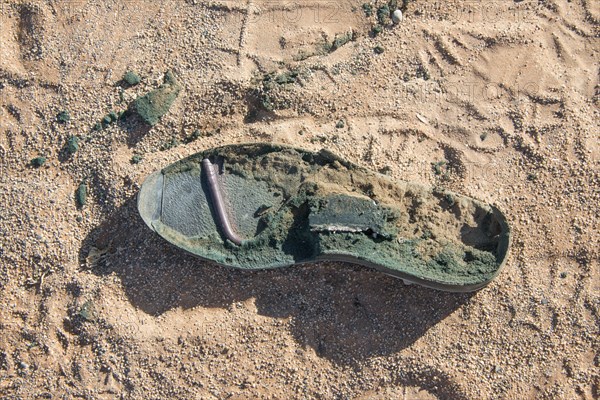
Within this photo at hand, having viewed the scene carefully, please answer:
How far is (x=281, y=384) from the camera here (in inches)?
237

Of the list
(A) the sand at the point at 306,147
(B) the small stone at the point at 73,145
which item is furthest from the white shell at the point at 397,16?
(B) the small stone at the point at 73,145

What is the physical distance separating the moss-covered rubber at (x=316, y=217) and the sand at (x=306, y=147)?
34 cm

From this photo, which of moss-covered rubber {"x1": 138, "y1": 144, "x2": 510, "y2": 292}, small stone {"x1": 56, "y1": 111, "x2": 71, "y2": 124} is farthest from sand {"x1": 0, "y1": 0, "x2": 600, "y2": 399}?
moss-covered rubber {"x1": 138, "y1": 144, "x2": 510, "y2": 292}

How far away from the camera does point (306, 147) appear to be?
6160 millimetres

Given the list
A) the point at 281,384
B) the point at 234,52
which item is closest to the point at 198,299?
the point at 281,384

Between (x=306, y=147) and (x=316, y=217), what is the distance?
1074 millimetres

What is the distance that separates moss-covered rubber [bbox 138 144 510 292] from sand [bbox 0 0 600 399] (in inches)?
13.5

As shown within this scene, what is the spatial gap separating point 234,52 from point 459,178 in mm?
3247

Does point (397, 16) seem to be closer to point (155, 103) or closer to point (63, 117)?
point (155, 103)

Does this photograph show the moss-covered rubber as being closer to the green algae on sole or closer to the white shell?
the green algae on sole

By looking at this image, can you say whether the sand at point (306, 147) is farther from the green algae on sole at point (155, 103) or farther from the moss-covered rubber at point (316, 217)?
the moss-covered rubber at point (316, 217)

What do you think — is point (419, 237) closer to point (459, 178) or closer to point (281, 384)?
point (459, 178)

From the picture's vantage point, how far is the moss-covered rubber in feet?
18.1

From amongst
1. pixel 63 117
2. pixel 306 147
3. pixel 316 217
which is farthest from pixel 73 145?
pixel 316 217
